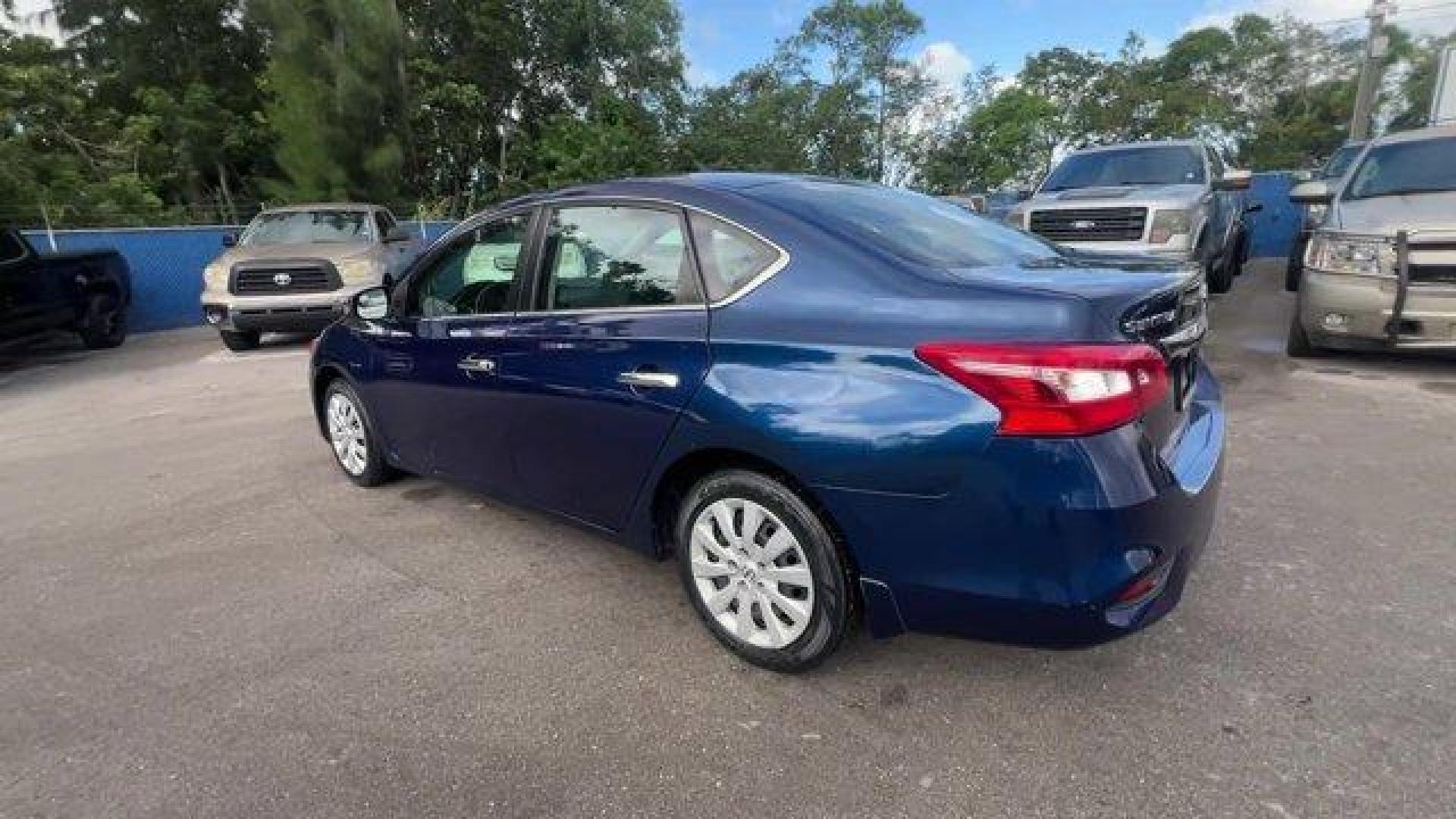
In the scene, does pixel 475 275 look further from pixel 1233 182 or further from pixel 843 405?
pixel 1233 182

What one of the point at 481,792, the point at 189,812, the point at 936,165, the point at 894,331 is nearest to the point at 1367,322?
the point at 894,331

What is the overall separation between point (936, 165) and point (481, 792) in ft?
115

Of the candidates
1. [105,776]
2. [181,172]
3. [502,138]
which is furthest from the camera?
[502,138]

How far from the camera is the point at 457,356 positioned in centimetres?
361

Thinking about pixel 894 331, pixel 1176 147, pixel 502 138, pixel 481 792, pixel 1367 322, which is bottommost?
pixel 481 792

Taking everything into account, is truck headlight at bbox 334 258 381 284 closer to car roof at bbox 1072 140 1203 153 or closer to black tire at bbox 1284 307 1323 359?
car roof at bbox 1072 140 1203 153

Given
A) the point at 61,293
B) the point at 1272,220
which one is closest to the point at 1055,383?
the point at 61,293

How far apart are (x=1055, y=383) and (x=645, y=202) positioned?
63.1 inches

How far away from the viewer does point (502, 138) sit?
29188 mm

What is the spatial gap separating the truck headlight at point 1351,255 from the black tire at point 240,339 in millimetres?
10615

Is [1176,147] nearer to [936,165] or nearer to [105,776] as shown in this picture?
[105,776]

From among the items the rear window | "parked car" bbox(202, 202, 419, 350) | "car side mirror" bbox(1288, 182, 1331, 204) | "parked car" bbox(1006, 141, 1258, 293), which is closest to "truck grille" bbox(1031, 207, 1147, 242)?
"parked car" bbox(1006, 141, 1258, 293)

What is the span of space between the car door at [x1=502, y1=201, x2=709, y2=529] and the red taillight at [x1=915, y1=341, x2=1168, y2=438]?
87 centimetres

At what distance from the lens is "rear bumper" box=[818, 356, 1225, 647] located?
6.96 feet
